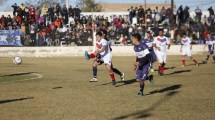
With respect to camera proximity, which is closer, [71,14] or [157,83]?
[157,83]

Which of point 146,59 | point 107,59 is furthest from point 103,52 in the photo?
point 146,59

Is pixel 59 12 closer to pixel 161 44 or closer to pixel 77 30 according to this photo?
pixel 77 30

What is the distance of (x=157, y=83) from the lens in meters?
16.6

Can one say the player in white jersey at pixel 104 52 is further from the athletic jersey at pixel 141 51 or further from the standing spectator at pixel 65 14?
the standing spectator at pixel 65 14

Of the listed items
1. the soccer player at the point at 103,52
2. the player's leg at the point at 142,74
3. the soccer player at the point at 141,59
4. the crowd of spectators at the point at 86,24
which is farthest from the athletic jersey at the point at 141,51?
the crowd of spectators at the point at 86,24

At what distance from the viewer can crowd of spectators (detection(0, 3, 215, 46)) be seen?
122 feet

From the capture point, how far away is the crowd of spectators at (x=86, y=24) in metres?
37.1

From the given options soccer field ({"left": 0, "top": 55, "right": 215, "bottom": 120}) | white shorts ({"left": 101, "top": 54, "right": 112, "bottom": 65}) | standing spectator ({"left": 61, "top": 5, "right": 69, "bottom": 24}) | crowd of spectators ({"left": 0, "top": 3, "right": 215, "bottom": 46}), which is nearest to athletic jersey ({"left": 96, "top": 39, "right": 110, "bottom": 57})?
white shorts ({"left": 101, "top": 54, "right": 112, "bottom": 65})

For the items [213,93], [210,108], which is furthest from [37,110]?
[213,93]

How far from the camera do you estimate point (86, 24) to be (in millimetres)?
38531

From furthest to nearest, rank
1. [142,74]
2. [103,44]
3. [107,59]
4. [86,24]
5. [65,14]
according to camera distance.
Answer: [65,14], [86,24], [107,59], [103,44], [142,74]

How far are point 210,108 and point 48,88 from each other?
6.21 m

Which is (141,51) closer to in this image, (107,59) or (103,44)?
(103,44)

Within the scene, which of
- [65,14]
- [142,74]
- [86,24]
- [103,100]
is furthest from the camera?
[65,14]
